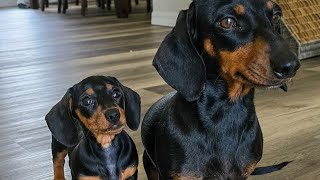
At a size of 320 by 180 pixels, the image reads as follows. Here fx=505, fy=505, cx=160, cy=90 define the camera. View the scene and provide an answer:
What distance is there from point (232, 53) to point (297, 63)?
0.15 meters

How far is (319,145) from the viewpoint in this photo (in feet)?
6.75

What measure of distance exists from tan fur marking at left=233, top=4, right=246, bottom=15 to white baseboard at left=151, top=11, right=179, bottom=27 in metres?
4.46

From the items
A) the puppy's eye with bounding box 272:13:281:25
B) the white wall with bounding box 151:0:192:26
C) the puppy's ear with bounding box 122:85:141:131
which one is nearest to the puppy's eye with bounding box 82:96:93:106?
the puppy's ear with bounding box 122:85:141:131

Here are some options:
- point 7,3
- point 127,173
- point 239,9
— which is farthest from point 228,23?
point 7,3

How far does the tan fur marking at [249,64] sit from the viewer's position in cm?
112

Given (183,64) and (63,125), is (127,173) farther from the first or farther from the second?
(183,64)

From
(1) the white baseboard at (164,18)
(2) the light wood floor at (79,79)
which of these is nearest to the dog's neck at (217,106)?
(2) the light wood floor at (79,79)

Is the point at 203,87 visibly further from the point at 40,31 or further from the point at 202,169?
the point at 40,31

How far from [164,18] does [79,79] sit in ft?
9.19

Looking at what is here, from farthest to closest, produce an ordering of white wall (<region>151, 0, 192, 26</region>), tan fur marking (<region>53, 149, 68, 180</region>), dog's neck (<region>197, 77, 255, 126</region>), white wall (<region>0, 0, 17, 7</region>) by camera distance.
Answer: white wall (<region>0, 0, 17, 7</region>), white wall (<region>151, 0, 192, 26</region>), tan fur marking (<region>53, 149, 68, 180</region>), dog's neck (<region>197, 77, 255, 126</region>)

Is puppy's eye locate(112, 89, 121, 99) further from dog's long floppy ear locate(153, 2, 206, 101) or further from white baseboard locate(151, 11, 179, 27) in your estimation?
white baseboard locate(151, 11, 179, 27)

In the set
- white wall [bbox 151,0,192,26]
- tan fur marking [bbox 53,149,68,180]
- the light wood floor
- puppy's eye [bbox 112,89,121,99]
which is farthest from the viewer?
white wall [bbox 151,0,192,26]

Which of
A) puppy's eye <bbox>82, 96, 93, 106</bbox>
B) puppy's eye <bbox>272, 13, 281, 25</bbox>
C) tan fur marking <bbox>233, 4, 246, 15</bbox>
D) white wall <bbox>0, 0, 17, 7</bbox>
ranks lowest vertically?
white wall <bbox>0, 0, 17, 7</bbox>

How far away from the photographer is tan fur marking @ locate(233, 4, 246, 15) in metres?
1.20
